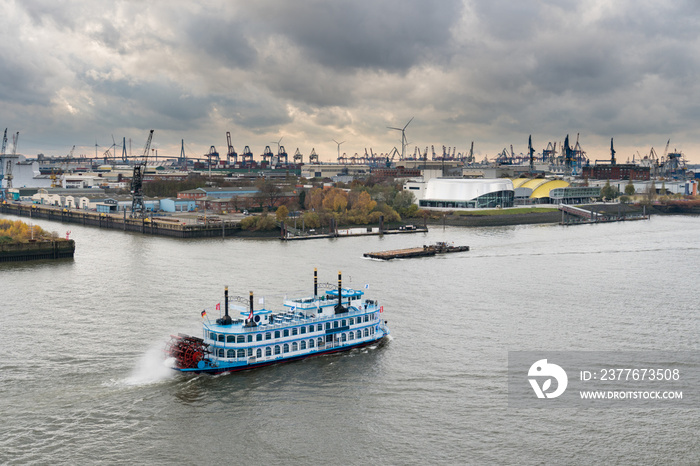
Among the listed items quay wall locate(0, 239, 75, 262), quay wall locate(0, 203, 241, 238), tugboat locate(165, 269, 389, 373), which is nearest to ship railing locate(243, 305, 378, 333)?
tugboat locate(165, 269, 389, 373)

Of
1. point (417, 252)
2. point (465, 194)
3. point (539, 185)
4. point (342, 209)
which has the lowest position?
point (417, 252)

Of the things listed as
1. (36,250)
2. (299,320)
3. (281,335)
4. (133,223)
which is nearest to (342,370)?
(281,335)

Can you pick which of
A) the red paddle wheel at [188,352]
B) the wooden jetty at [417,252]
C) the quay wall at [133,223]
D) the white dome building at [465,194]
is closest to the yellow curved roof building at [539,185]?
the white dome building at [465,194]

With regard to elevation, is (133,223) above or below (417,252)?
above

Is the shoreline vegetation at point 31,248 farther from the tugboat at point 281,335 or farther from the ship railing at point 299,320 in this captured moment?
the ship railing at point 299,320

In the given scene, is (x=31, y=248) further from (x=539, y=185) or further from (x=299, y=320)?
(x=539, y=185)

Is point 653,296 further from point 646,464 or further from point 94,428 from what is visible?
point 94,428
